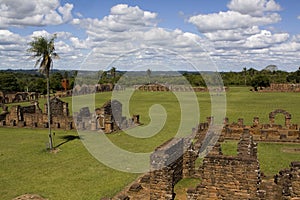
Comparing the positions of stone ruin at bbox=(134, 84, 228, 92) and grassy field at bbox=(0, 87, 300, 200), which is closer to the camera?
grassy field at bbox=(0, 87, 300, 200)

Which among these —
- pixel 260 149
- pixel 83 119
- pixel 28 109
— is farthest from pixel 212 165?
pixel 28 109

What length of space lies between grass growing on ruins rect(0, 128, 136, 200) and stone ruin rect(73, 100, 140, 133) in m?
3.39

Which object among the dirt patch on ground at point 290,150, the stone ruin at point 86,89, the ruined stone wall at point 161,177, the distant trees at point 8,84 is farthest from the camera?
the stone ruin at point 86,89

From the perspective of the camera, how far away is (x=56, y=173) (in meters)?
14.1

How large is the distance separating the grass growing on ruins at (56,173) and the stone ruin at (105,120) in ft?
11.1

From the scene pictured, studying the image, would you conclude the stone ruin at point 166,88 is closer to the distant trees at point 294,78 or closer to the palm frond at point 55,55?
the distant trees at point 294,78

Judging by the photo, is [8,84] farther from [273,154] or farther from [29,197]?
[273,154]

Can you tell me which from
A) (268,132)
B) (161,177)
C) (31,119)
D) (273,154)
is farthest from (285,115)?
(31,119)

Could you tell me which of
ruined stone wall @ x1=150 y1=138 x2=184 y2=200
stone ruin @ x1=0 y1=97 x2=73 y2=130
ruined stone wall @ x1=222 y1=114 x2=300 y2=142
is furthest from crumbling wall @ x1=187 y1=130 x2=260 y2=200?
stone ruin @ x1=0 y1=97 x2=73 y2=130

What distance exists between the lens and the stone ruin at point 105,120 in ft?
75.5

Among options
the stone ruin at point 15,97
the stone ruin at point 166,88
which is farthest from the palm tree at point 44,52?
the stone ruin at point 166,88

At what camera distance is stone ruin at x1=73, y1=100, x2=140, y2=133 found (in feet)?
75.5

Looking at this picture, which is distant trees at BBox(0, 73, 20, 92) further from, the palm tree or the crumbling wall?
the crumbling wall

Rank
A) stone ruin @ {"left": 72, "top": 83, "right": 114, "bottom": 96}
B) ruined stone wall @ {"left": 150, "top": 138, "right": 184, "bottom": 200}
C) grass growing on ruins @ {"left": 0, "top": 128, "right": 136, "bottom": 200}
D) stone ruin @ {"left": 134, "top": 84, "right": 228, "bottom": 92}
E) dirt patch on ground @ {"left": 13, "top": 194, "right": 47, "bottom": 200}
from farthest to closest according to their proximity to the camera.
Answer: stone ruin @ {"left": 134, "top": 84, "right": 228, "bottom": 92}
stone ruin @ {"left": 72, "top": 83, "right": 114, "bottom": 96}
grass growing on ruins @ {"left": 0, "top": 128, "right": 136, "bottom": 200}
dirt patch on ground @ {"left": 13, "top": 194, "right": 47, "bottom": 200}
ruined stone wall @ {"left": 150, "top": 138, "right": 184, "bottom": 200}
